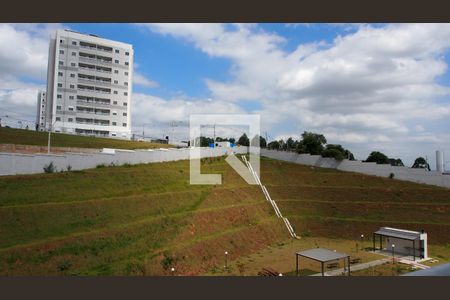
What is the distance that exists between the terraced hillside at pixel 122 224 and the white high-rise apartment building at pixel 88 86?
46997 mm

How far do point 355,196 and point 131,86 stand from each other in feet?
205

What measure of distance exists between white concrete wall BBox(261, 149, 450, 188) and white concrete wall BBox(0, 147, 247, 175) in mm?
22837

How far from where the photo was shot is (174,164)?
136 ft

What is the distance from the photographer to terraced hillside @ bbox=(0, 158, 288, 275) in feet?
57.9

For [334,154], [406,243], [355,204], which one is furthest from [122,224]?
[334,154]

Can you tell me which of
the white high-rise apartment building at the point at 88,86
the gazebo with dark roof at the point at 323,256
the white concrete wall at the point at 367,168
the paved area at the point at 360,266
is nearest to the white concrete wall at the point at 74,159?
the gazebo with dark roof at the point at 323,256

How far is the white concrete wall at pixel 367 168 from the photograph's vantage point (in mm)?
42375

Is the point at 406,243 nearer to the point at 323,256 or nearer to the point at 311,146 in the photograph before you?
the point at 323,256

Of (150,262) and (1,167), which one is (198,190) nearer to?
(150,262)

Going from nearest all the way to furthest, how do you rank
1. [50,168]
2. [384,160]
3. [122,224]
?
[122,224]
[50,168]
[384,160]

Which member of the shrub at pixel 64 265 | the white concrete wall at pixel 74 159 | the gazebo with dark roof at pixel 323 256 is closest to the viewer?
the shrub at pixel 64 265

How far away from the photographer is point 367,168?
49.0m

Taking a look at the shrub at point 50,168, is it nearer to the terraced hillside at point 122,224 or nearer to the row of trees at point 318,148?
the terraced hillside at point 122,224

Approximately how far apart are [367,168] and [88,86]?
60912 millimetres
